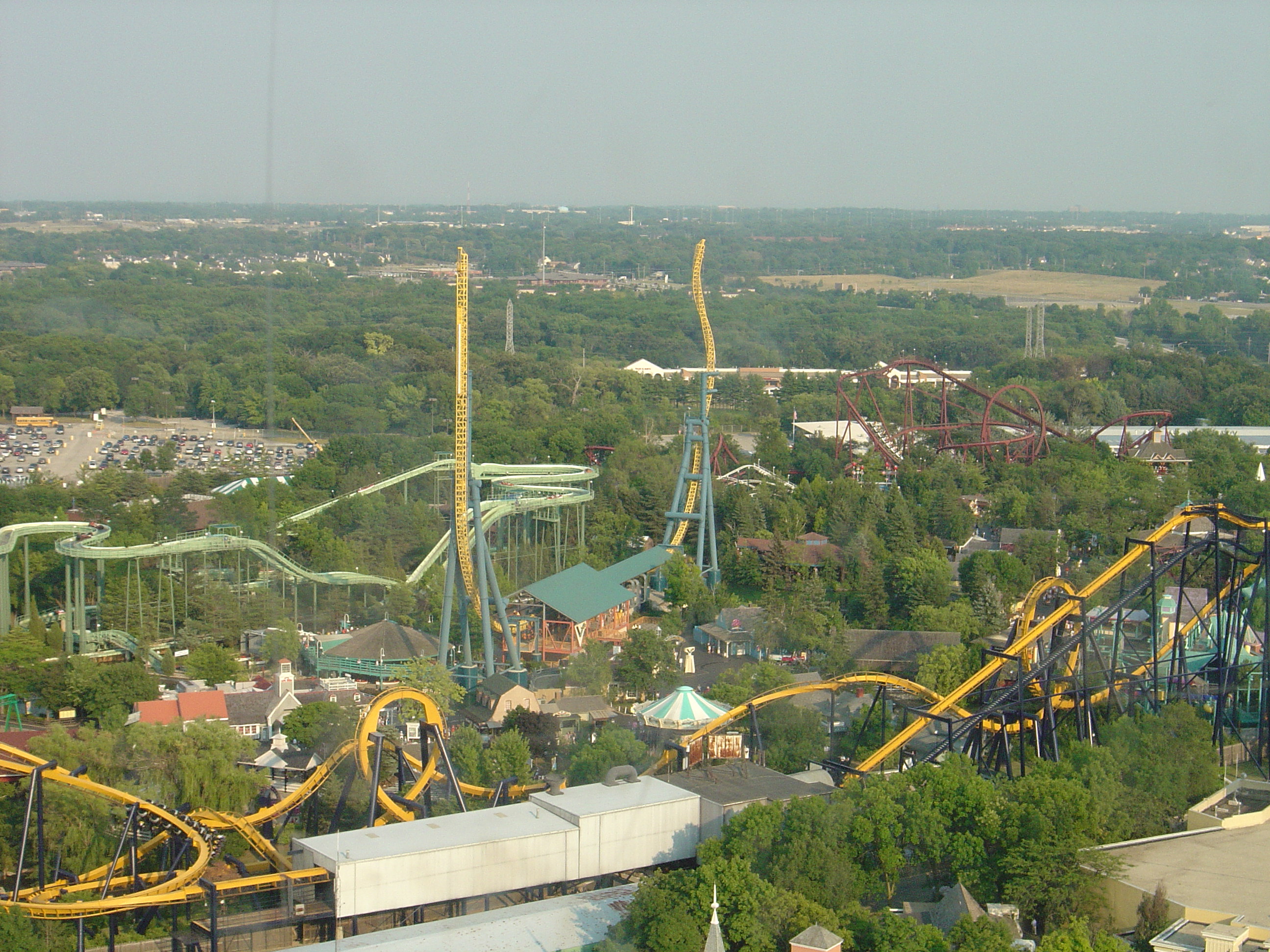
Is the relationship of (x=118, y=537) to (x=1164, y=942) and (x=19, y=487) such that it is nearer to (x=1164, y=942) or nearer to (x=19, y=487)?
(x=19, y=487)

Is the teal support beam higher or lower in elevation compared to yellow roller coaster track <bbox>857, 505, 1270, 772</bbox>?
lower

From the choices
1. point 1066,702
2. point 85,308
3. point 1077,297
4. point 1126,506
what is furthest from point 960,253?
point 1066,702

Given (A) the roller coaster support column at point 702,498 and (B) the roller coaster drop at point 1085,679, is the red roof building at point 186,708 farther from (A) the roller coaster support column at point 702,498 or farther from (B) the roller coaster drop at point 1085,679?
(A) the roller coaster support column at point 702,498

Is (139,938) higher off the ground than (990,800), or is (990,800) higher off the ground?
(990,800)

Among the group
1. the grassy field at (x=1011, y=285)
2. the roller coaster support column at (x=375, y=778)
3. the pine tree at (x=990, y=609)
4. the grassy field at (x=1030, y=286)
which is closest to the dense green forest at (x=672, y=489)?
the pine tree at (x=990, y=609)

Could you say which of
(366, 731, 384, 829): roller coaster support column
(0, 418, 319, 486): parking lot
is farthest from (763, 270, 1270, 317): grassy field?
(366, 731, 384, 829): roller coaster support column

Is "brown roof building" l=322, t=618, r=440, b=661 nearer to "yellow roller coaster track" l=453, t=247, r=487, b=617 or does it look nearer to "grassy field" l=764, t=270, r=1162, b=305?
"yellow roller coaster track" l=453, t=247, r=487, b=617

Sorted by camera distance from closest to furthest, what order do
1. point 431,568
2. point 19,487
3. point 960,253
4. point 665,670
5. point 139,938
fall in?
point 139,938
point 665,670
point 431,568
point 19,487
point 960,253
